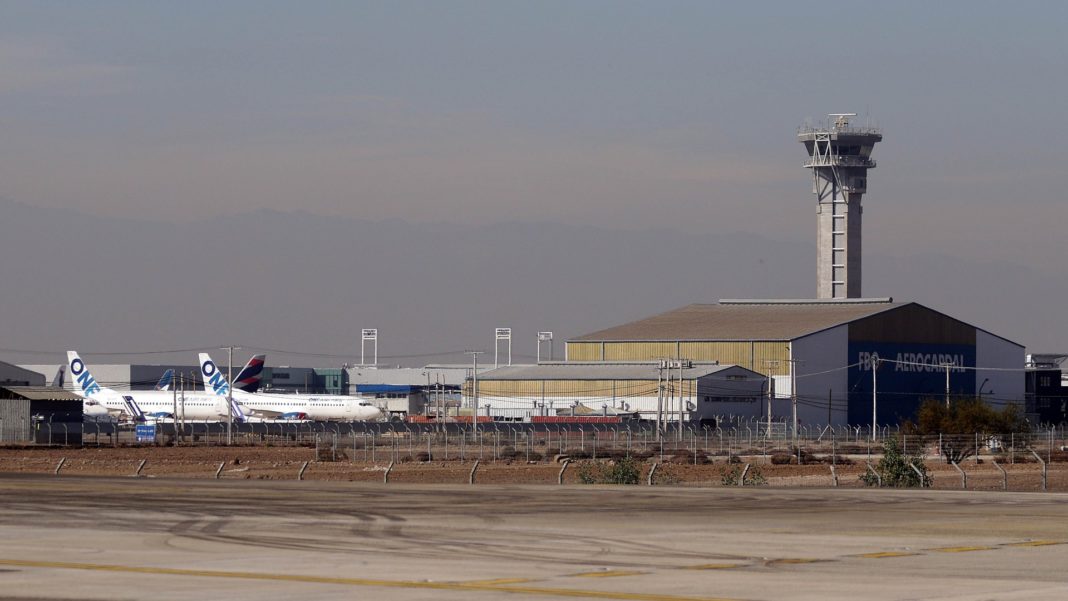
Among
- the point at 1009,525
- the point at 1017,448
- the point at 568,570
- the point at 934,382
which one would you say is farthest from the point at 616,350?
the point at 568,570

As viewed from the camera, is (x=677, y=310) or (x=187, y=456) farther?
(x=677, y=310)

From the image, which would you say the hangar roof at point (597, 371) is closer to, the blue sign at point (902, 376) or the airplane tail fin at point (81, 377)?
the blue sign at point (902, 376)

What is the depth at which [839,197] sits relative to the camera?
191250 mm

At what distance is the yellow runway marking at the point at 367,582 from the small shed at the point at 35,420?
7891 centimetres

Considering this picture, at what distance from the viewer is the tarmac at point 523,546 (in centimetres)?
1745

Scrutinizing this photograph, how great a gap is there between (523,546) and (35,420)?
80977 millimetres

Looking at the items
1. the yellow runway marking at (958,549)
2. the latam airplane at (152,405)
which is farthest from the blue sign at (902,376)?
the yellow runway marking at (958,549)

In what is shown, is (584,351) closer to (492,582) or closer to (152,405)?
(152,405)

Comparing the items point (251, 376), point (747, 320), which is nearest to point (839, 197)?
point (747, 320)

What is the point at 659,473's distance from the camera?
206ft

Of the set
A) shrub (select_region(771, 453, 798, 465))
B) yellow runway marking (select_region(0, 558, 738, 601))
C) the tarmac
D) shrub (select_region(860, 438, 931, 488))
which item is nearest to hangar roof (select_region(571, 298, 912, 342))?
shrub (select_region(771, 453, 798, 465))

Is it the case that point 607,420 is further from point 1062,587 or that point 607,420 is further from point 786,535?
point 1062,587

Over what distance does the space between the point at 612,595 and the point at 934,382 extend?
473 ft

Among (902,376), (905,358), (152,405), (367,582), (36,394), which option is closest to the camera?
(367,582)
